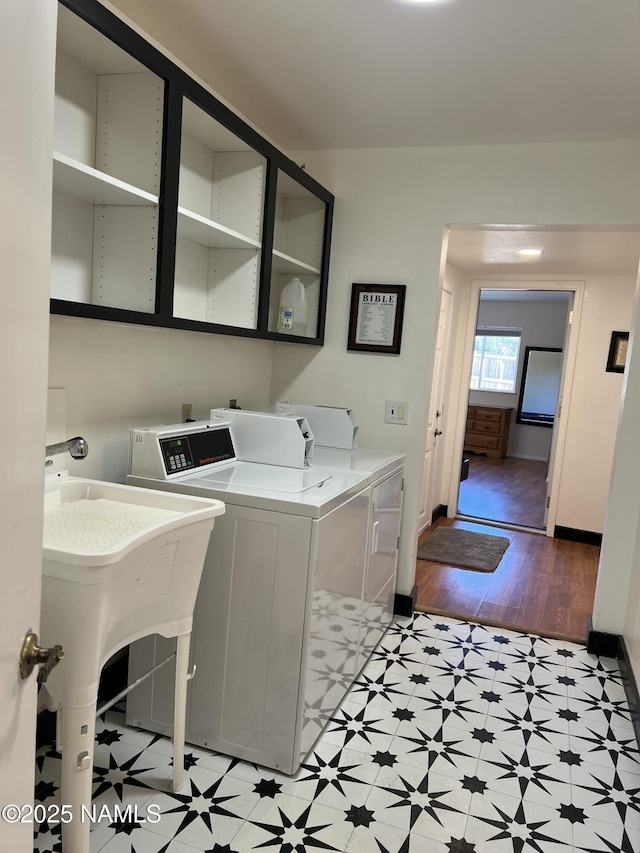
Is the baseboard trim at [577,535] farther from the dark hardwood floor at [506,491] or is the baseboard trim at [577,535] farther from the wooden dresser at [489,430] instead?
the wooden dresser at [489,430]

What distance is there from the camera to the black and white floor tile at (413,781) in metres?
1.78

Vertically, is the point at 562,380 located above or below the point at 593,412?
above

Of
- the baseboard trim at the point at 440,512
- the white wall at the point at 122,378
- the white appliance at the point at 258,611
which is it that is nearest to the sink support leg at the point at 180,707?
the white appliance at the point at 258,611

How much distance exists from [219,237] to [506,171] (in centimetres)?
152

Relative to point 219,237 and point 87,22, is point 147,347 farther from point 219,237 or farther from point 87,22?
point 87,22

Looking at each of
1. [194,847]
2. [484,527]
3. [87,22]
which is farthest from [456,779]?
[484,527]

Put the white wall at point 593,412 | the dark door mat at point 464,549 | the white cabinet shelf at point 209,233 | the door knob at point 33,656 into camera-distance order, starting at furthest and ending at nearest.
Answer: the white wall at point 593,412
the dark door mat at point 464,549
the white cabinet shelf at point 209,233
the door knob at point 33,656

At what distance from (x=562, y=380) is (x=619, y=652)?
9.11 ft

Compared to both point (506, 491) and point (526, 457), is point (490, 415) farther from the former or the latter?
point (506, 491)

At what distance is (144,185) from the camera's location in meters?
1.84

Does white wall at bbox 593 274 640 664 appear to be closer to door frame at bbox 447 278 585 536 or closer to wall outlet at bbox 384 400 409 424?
wall outlet at bbox 384 400 409 424

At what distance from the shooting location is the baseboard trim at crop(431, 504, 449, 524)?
5418 mm

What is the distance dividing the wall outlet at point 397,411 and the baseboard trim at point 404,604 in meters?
0.95

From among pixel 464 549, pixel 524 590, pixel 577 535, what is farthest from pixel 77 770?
pixel 577 535
